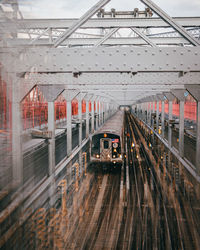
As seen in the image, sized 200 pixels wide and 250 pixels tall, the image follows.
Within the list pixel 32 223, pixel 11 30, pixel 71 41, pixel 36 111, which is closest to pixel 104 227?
pixel 32 223

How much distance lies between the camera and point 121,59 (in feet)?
15.1

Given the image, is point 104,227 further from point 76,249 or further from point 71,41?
point 71,41

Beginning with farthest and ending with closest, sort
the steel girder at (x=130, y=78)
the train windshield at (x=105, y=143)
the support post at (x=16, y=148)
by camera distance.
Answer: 1. the train windshield at (x=105, y=143)
2. the steel girder at (x=130, y=78)
3. the support post at (x=16, y=148)

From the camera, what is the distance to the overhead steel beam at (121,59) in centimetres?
454

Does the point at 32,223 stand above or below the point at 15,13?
below

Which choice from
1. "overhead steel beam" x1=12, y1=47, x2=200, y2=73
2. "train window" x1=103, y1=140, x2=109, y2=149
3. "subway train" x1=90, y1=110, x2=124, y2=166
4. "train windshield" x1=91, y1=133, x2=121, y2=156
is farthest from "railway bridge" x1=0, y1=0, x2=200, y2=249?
"train window" x1=103, y1=140, x2=109, y2=149

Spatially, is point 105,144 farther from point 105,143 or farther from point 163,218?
point 163,218

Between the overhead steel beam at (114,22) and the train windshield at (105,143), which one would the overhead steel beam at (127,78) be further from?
the train windshield at (105,143)

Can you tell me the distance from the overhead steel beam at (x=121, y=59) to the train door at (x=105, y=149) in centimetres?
848

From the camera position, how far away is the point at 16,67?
509cm

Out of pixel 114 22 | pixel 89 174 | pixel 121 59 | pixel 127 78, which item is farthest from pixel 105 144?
pixel 121 59

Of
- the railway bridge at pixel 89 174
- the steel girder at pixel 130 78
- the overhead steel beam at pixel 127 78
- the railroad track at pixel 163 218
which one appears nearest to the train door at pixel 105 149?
the railway bridge at pixel 89 174

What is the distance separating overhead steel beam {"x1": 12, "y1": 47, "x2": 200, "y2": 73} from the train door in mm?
8483

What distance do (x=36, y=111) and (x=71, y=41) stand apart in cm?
981
